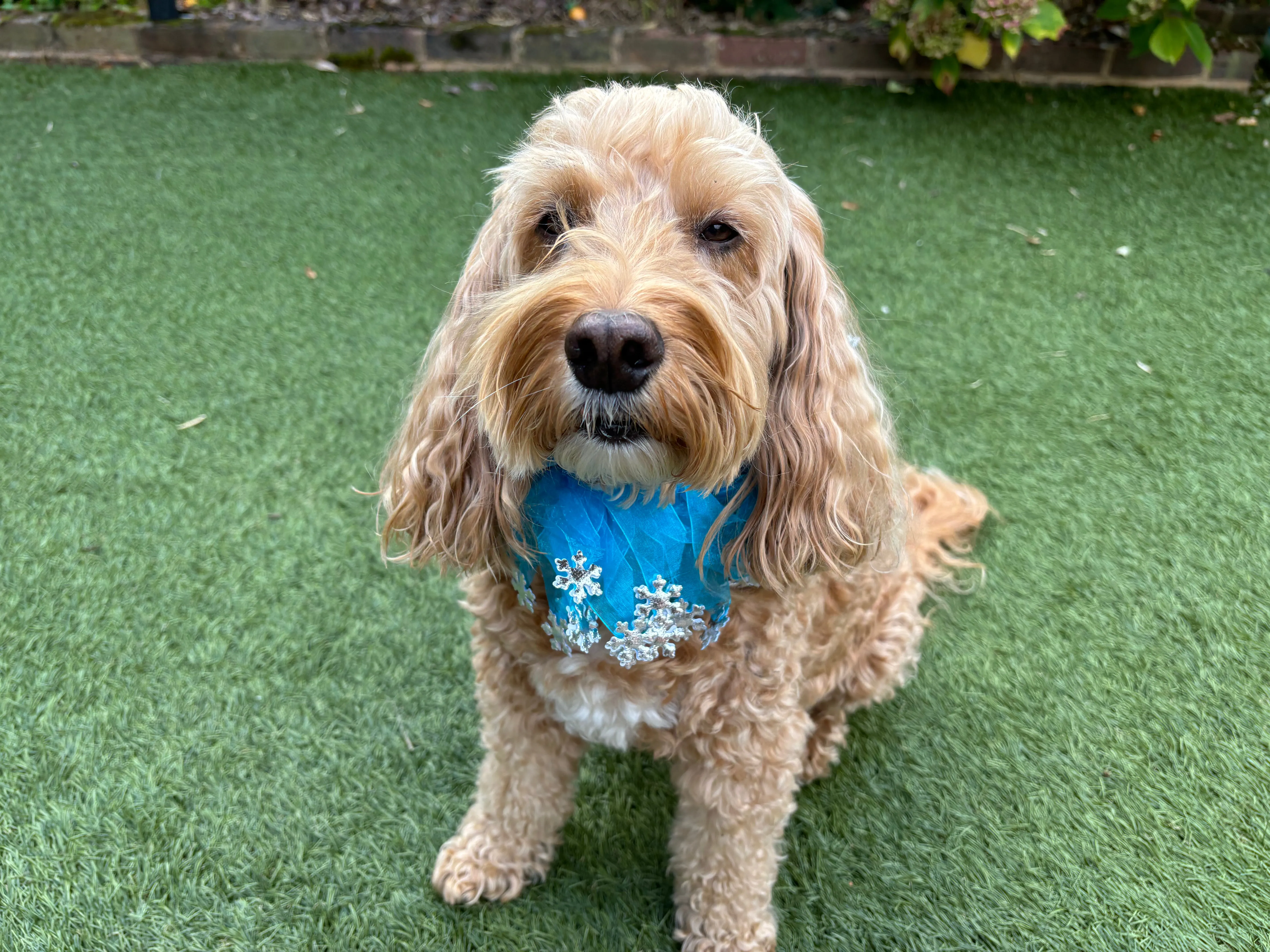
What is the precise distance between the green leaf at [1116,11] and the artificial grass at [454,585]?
747mm

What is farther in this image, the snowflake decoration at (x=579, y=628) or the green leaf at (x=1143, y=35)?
the green leaf at (x=1143, y=35)

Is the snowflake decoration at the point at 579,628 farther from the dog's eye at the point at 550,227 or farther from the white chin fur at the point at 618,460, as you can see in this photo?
the dog's eye at the point at 550,227

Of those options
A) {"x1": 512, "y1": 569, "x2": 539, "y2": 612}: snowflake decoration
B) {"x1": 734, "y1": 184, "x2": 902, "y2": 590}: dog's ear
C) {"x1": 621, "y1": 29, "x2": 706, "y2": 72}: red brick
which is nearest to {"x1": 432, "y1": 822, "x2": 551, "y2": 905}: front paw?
{"x1": 512, "y1": 569, "x2": 539, "y2": 612}: snowflake decoration

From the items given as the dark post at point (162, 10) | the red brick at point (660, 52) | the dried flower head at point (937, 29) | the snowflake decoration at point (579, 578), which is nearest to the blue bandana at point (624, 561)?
the snowflake decoration at point (579, 578)

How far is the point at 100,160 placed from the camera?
4801 millimetres

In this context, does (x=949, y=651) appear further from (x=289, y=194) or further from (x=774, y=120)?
(x=289, y=194)

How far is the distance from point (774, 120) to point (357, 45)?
9.41ft

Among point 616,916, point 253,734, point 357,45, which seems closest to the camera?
point 616,916

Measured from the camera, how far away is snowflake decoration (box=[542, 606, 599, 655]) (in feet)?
5.49

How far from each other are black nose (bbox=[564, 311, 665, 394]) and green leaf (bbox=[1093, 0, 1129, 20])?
5.08m

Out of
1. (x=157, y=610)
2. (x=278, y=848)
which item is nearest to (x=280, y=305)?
(x=157, y=610)

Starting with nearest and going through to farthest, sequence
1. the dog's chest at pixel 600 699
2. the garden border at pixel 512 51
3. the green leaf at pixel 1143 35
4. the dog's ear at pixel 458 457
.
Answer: the dog's ear at pixel 458 457, the dog's chest at pixel 600 699, the green leaf at pixel 1143 35, the garden border at pixel 512 51

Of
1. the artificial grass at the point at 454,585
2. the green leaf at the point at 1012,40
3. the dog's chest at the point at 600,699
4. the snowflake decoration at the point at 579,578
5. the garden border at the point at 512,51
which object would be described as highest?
the green leaf at the point at 1012,40

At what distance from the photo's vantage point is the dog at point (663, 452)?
4.65 ft
